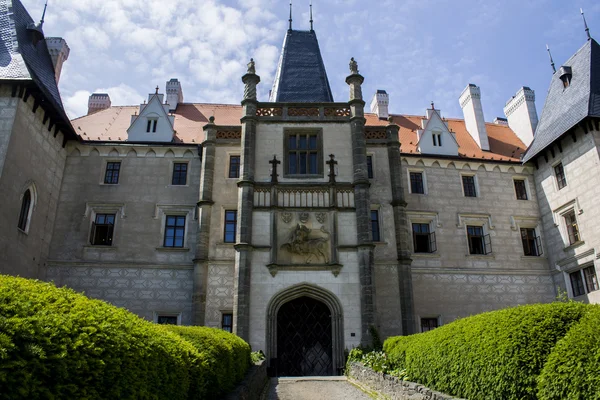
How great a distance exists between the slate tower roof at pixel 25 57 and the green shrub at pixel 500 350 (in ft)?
59.0

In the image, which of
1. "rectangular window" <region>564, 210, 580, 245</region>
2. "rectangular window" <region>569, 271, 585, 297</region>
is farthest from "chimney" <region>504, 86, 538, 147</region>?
"rectangular window" <region>569, 271, 585, 297</region>

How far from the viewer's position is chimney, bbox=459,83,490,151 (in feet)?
90.5

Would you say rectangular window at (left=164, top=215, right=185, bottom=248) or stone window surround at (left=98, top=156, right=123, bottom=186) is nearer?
rectangular window at (left=164, top=215, right=185, bottom=248)

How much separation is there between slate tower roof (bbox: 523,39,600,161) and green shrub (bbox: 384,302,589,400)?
17.1 meters

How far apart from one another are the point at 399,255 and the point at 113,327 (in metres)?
17.2

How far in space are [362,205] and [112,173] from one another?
491 inches

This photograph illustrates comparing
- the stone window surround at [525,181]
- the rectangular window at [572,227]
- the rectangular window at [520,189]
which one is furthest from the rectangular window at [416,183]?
the rectangular window at [572,227]

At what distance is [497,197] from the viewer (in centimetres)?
2458

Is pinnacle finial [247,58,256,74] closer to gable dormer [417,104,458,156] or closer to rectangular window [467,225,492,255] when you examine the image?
gable dormer [417,104,458,156]

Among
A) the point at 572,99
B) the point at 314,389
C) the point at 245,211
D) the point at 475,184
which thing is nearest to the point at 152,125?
the point at 245,211

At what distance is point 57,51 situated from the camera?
2523 centimetres

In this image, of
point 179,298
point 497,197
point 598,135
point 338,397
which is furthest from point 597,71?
point 179,298

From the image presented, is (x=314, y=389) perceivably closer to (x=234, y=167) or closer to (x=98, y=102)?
(x=234, y=167)

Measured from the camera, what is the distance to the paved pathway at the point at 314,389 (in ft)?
40.4
